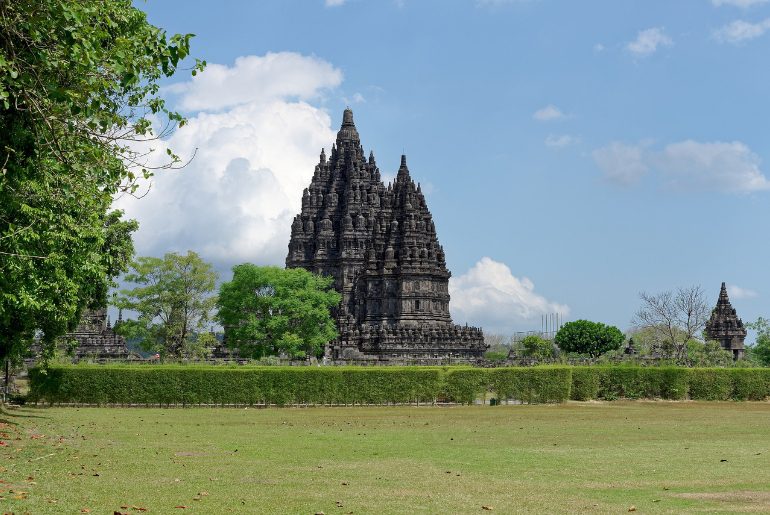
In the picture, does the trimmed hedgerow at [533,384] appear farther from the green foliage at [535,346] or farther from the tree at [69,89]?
the green foliage at [535,346]

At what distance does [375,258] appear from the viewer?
103812 millimetres

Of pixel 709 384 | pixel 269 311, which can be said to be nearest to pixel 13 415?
pixel 709 384

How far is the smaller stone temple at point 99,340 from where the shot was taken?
254 ft

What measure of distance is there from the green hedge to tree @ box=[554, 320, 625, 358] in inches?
2272

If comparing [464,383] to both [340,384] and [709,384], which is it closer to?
[340,384]

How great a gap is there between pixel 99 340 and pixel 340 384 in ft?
154

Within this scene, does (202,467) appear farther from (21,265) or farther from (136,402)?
(136,402)

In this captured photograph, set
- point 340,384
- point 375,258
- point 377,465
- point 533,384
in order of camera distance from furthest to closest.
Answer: point 375,258 < point 533,384 < point 340,384 < point 377,465

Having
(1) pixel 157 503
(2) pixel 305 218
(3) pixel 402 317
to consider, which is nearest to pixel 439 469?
(1) pixel 157 503

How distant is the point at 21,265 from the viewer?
80.6 feet

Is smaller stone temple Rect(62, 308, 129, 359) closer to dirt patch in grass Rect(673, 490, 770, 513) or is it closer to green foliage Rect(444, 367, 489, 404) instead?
green foliage Rect(444, 367, 489, 404)

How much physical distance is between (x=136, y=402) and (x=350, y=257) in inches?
2727

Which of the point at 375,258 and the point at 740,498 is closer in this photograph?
the point at 740,498

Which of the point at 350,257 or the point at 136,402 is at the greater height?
the point at 350,257
